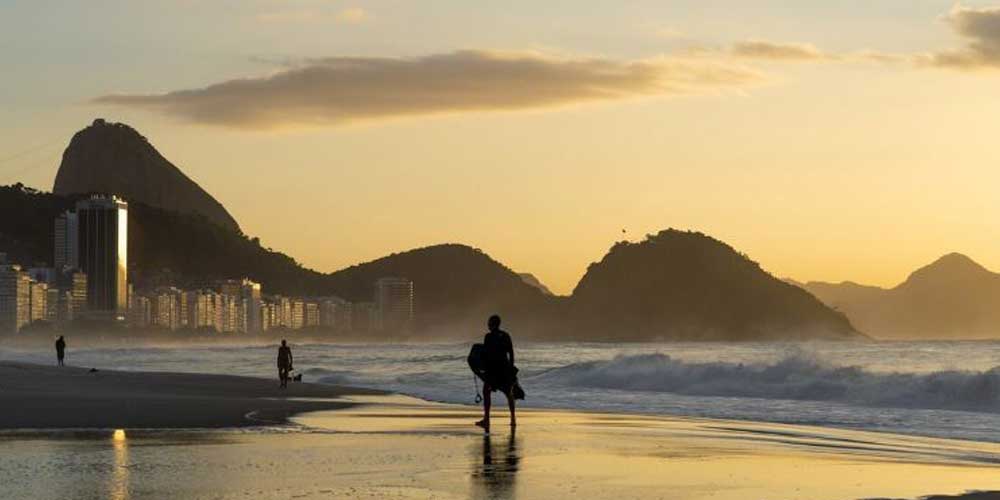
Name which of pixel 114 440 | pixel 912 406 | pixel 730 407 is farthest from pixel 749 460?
pixel 912 406

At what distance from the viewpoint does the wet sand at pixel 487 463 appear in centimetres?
1409

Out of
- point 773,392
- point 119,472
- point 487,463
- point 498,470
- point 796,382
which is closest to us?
point 119,472

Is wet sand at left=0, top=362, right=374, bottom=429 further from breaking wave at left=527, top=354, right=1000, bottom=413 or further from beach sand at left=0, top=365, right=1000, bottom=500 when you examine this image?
breaking wave at left=527, top=354, right=1000, bottom=413

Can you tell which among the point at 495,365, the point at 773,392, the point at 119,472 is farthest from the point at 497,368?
the point at 773,392

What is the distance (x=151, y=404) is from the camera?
Answer: 3047 cm

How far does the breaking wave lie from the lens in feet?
125

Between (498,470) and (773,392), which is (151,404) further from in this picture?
(773,392)

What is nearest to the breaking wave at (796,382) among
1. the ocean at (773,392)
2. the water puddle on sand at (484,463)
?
the ocean at (773,392)

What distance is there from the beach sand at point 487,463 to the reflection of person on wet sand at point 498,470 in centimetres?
2

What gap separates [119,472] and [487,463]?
4.04m

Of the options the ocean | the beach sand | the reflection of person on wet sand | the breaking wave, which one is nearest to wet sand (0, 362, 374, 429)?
the beach sand

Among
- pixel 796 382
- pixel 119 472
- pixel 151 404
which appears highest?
pixel 151 404

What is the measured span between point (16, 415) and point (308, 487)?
12.7 metres

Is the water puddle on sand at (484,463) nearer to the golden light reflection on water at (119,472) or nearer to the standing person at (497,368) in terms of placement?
the golden light reflection on water at (119,472)
